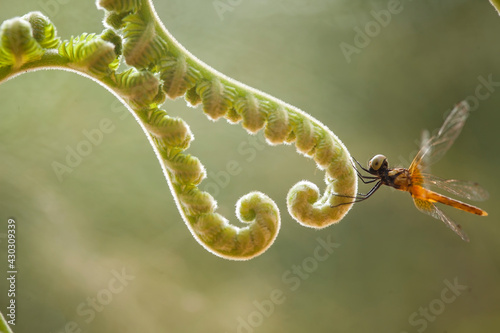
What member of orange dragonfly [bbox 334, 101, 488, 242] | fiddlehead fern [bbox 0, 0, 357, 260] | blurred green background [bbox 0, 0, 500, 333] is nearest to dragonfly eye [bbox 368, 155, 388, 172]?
orange dragonfly [bbox 334, 101, 488, 242]

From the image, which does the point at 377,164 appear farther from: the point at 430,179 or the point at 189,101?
the point at 189,101

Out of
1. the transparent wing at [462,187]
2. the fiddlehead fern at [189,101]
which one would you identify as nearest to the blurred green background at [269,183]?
the transparent wing at [462,187]

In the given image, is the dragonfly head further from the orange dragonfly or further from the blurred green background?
the blurred green background

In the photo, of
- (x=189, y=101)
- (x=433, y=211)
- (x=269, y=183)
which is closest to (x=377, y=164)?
(x=433, y=211)

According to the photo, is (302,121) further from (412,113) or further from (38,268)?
(412,113)

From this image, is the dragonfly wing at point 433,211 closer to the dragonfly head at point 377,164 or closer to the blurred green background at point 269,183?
the dragonfly head at point 377,164
